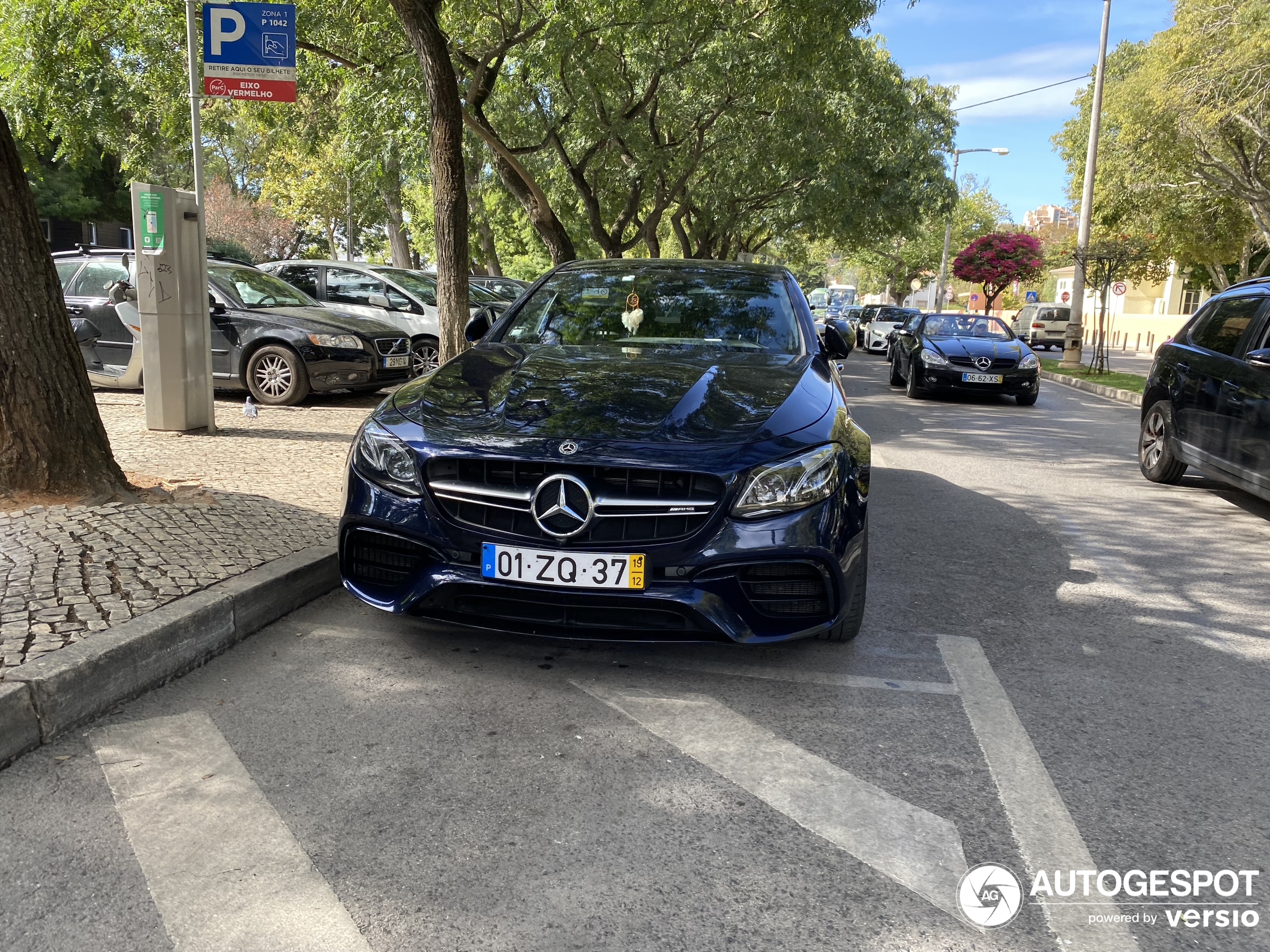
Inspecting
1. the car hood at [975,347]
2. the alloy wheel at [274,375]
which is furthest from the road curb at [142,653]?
the car hood at [975,347]

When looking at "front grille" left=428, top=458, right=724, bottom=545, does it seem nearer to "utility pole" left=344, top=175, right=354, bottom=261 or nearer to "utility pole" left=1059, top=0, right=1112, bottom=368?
"utility pole" left=1059, top=0, right=1112, bottom=368

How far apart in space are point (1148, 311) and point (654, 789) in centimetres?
7072

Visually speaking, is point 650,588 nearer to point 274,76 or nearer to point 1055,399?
point 274,76

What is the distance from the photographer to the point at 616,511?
11.3 feet

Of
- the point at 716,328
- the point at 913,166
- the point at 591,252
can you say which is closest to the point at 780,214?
the point at 913,166

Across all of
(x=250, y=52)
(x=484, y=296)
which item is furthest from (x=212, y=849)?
(x=484, y=296)

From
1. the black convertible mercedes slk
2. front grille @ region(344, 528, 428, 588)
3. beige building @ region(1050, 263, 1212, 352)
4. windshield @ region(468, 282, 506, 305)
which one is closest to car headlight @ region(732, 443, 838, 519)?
the black convertible mercedes slk

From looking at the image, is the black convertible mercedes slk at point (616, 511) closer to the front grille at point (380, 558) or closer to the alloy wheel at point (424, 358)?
the front grille at point (380, 558)

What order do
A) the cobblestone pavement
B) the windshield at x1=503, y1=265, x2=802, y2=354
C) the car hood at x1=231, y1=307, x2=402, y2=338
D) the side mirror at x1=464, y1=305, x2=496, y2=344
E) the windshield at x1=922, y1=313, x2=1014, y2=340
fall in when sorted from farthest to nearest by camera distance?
the windshield at x1=922, y1=313, x2=1014, y2=340, the car hood at x1=231, y1=307, x2=402, y2=338, the side mirror at x1=464, y1=305, x2=496, y2=344, the windshield at x1=503, y1=265, x2=802, y2=354, the cobblestone pavement

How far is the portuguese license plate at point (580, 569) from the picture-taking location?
3406 millimetres

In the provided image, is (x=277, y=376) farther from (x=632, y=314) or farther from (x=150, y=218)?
(x=632, y=314)

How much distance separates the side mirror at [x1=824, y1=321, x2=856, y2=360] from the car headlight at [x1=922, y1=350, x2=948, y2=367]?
9.98 metres

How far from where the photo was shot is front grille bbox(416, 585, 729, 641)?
3.45 meters

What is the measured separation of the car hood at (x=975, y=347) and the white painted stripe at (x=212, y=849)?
13.9m
